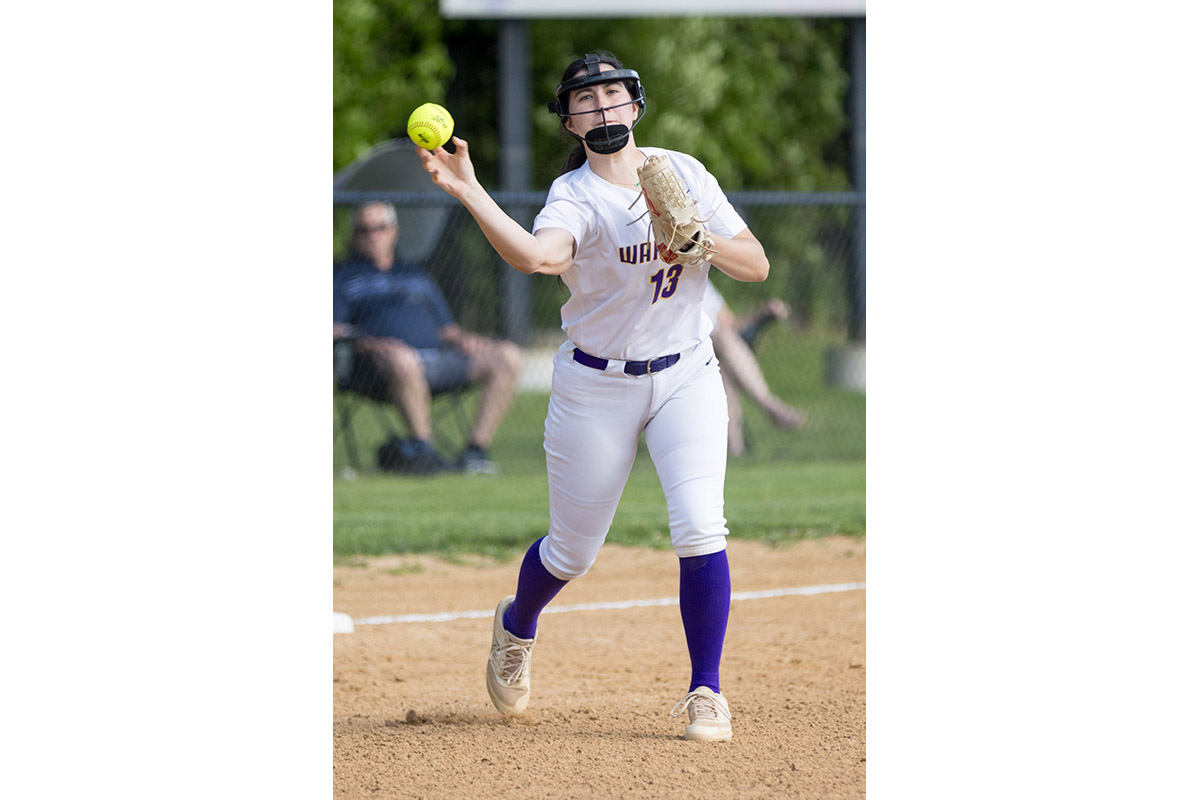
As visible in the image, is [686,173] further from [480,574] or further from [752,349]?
[752,349]

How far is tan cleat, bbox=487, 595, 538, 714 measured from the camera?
4023mm

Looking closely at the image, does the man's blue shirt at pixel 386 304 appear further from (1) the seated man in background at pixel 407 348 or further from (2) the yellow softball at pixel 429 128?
(2) the yellow softball at pixel 429 128

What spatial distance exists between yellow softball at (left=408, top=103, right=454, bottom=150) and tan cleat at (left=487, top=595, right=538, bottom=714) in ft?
5.32

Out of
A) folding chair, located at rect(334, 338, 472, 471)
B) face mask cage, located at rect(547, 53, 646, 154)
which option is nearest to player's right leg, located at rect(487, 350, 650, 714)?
face mask cage, located at rect(547, 53, 646, 154)

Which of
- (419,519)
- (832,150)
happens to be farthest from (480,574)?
(832,150)

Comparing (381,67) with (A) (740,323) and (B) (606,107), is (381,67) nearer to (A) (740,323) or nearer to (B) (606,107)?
(A) (740,323)

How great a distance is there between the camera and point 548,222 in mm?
3434

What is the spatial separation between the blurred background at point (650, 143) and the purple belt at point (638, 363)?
67cm

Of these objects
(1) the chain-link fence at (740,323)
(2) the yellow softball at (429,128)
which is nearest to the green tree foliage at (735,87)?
(1) the chain-link fence at (740,323)

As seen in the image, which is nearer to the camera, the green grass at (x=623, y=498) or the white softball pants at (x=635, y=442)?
the white softball pants at (x=635, y=442)

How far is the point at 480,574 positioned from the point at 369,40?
14.0m

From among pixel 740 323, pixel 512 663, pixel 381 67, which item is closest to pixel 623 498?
pixel 740 323

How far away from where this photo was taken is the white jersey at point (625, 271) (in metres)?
3.51

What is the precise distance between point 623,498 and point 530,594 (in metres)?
A: 4.31
